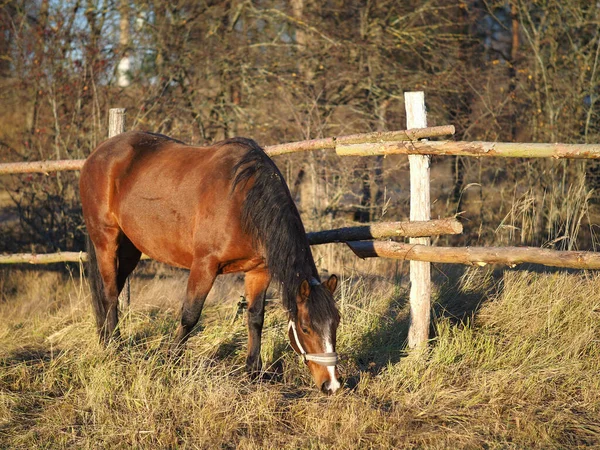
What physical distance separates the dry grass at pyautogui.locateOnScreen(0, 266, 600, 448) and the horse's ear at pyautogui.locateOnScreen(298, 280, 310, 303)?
58 centimetres

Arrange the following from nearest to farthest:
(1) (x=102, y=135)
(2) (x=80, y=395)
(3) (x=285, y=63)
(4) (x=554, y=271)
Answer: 1. (2) (x=80, y=395)
2. (4) (x=554, y=271)
3. (1) (x=102, y=135)
4. (3) (x=285, y=63)

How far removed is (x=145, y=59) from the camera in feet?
33.6

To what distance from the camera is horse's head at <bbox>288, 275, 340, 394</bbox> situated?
3666 mm

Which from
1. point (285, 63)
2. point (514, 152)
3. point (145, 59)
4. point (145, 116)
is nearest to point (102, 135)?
point (145, 116)

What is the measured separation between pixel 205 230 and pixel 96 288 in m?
1.49

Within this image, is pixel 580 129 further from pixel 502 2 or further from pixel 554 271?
pixel 554 271

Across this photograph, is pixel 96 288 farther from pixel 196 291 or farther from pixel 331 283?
pixel 331 283

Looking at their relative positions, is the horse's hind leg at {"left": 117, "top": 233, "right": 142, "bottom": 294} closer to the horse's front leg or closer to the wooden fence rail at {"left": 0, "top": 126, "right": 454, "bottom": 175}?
the wooden fence rail at {"left": 0, "top": 126, "right": 454, "bottom": 175}

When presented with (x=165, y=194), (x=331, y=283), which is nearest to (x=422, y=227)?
→ (x=331, y=283)

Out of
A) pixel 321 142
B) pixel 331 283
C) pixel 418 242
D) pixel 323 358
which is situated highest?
pixel 321 142

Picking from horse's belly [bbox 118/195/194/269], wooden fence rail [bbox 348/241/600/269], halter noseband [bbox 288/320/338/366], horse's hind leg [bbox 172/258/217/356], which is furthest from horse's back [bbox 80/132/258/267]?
wooden fence rail [bbox 348/241/600/269]

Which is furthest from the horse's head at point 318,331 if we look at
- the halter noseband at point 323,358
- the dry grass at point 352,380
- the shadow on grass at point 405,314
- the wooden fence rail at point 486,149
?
the wooden fence rail at point 486,149

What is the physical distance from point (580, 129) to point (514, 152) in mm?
5729

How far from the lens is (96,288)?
5.26 m
